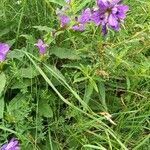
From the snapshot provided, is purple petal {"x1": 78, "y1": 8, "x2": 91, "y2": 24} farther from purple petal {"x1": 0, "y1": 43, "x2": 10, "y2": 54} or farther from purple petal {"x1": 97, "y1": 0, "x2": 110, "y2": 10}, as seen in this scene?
purple petal {"x1": 0, "y1": 43, "x2": 10, "y2": 54}

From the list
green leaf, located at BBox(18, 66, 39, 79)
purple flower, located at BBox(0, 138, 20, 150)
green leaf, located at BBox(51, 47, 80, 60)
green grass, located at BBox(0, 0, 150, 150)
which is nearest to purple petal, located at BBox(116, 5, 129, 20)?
green grass, located at BBox(0, 0, 150, 150)

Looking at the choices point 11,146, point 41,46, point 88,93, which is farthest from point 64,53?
point 11,146

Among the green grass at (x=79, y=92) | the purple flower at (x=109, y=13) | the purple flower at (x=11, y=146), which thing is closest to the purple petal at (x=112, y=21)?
the purple flower at (x=109, y=13)

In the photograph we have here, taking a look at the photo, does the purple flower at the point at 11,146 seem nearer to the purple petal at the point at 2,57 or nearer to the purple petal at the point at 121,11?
the purple petal at the point at 2,57

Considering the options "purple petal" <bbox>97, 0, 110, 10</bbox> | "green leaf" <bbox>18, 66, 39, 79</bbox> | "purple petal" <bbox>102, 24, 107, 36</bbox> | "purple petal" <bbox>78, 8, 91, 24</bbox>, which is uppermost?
"purple petal" <bbox>97, 0, 110, 10</bbox>

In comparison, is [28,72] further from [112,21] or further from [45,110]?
Answer: [112,21]
